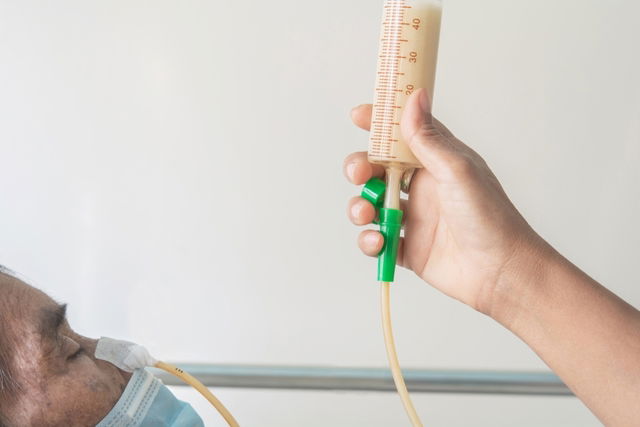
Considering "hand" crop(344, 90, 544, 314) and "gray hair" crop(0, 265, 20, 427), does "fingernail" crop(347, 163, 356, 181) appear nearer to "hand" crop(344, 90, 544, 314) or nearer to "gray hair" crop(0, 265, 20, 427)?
"hand" crop(344, 90, 544, 314)

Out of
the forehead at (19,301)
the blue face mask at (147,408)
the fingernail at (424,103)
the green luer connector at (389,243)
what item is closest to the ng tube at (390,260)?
the green luer connector at (389,243)

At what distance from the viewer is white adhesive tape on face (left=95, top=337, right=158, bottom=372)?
1.13m

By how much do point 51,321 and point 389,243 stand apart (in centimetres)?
54

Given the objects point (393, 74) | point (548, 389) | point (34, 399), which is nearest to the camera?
point (393, 74)

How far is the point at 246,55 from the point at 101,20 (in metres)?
0.32

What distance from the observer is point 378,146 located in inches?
37.5

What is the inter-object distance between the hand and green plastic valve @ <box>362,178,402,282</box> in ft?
0.04

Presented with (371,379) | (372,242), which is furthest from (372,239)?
(371,379)

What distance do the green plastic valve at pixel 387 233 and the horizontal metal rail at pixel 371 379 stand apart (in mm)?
683

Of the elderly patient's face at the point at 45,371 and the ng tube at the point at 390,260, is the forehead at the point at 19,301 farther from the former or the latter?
the ng tube at the point at 390,260

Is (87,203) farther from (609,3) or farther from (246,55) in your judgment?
(609,3)

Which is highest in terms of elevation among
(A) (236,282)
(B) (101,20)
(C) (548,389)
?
(B) (101,20)

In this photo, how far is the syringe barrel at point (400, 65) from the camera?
91 centimetres

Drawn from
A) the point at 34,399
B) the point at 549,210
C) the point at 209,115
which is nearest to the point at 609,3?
the point at 549,210
